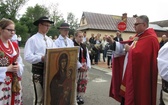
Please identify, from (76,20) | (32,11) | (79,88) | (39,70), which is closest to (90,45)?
(79,88)

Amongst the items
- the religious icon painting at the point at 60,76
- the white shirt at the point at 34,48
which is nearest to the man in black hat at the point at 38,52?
the white shirt at the point at 34,48

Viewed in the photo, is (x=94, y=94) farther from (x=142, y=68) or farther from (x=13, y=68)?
(x=13, y=68)

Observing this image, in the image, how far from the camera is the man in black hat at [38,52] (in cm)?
383

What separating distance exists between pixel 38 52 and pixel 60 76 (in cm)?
61

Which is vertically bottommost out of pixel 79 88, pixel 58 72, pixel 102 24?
pixel 79 88

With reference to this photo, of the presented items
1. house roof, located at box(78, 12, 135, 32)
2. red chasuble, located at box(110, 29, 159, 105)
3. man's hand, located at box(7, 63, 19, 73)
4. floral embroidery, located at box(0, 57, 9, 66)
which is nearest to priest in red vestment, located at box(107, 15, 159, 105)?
red chasuble, located at box(110, 29, 159, 105)

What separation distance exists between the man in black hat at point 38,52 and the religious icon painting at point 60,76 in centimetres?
28

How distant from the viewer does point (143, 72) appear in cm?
373

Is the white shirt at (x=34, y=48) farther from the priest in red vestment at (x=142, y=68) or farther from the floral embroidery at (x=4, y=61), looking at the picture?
the priest in red vestment at (x=142, y=68)

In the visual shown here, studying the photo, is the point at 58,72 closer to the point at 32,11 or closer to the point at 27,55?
the point at 27,55

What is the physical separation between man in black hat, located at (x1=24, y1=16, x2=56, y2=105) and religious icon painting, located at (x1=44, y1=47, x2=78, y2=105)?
11.2 inches

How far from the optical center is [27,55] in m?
3.83

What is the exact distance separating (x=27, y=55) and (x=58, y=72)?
64 centimetres

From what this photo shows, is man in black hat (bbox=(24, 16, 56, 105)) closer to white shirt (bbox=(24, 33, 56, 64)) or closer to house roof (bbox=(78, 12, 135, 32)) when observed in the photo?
white shirt (bbox=(24, 33, 56, 64))
